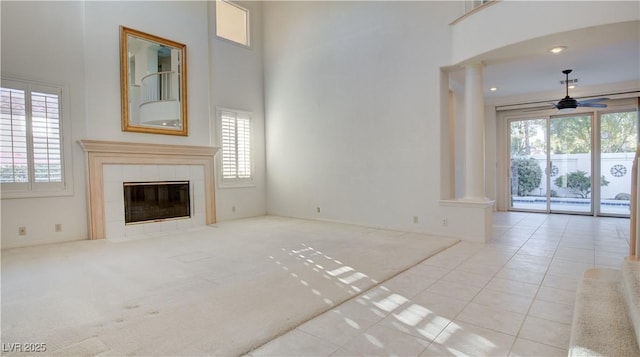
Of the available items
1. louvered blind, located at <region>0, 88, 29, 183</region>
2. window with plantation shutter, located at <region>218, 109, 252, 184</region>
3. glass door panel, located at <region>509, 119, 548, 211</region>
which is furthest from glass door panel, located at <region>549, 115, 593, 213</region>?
louvered blind, located at <region>0, 88, 29, 183</region>

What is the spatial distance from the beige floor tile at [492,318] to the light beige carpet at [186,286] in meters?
0.89

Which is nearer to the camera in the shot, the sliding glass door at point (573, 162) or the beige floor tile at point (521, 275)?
the beige floor tile at point (521, 275)

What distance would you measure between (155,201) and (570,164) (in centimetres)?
891

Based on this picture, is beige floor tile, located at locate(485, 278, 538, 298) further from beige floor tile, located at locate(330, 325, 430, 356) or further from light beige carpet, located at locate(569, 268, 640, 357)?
beige floor tile, located at locate(330, 325, 430, 356)

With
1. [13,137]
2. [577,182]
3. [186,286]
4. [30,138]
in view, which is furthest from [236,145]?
[577,182]

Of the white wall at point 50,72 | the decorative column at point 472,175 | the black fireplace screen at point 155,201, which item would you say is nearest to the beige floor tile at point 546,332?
the decorative column at point 472,175

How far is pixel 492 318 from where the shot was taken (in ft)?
7.87

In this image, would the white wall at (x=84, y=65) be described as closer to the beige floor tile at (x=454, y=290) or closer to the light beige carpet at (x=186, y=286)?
the light beige carpet at (x=186, y=286)

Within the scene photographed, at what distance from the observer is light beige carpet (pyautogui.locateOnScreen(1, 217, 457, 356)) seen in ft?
7.04

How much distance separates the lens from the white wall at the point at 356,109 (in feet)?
17.8

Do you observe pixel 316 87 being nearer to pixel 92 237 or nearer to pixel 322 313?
pixel 92 237

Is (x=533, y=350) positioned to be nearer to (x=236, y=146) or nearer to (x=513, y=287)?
(x=513, y=287)

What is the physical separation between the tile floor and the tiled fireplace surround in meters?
4.53

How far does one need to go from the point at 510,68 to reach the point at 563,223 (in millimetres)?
3199
